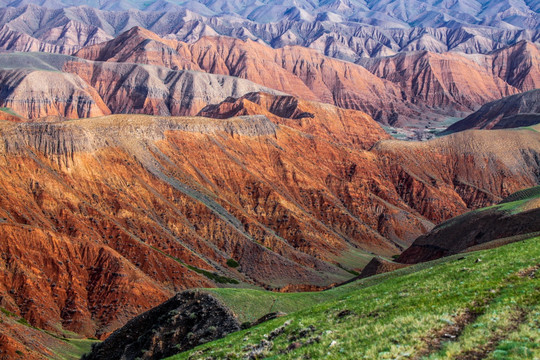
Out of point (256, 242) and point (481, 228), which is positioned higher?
point (481, 228)

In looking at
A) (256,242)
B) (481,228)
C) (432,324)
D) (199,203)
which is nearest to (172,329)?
(432,324)

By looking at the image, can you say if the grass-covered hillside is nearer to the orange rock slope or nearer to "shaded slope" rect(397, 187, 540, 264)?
"shaded slope" rect(397, 187, 540, 264)

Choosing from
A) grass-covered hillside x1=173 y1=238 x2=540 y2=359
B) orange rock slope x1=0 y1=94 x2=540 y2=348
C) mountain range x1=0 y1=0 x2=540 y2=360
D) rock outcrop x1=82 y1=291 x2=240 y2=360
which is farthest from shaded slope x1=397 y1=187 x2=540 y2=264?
grass-covered hillside x1=173 y1=238 x2=540 y2=359

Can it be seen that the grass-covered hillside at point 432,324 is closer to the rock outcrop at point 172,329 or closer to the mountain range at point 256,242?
the mountain range at point 256,242

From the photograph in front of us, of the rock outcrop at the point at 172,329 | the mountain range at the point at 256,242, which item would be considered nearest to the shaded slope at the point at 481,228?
the mountain range at the point at 256,242

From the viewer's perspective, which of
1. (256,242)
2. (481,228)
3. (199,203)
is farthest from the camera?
(199,203)

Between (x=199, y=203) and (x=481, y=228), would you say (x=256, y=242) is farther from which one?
(x=481, y=228)

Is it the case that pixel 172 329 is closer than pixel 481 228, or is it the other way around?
pixel 172 329

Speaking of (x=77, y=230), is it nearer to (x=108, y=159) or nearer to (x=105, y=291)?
(x=105, y=291)
